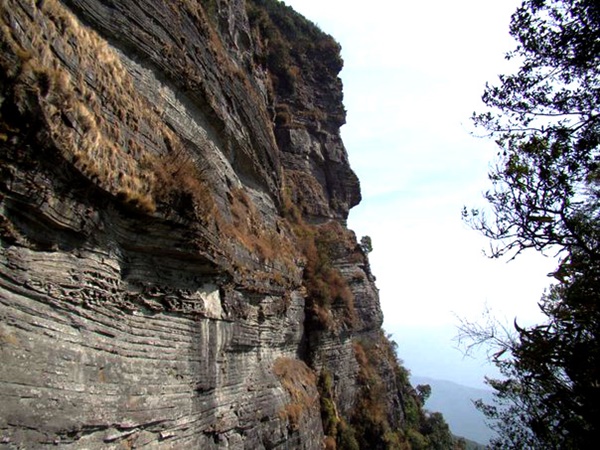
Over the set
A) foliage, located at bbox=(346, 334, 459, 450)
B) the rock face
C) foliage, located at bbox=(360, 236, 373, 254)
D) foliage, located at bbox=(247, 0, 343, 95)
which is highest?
foliage, located at bbox=(247, 0, 343, 95)

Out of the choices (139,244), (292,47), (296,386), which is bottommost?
(296,386)

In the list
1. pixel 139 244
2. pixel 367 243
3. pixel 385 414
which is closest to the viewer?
pixel 139 244

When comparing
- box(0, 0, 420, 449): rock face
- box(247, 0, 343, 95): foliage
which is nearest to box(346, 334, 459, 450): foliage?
box(0, 0, 420, 449): rock face

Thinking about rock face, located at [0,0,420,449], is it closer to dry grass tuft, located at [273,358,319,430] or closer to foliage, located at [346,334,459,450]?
dry grass tuft, located at [273,358,319,430]

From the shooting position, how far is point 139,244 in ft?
30.8

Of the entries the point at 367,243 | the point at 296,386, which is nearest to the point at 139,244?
the point at 296,386

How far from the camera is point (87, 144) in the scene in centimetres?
758

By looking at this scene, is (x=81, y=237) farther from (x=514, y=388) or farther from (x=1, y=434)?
(x=514, y=388)

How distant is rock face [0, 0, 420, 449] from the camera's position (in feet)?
21.1

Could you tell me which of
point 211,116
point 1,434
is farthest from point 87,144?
point 211,116

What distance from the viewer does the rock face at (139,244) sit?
6445 mm

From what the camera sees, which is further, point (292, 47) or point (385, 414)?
point (292, 47)

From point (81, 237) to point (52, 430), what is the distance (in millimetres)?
3028

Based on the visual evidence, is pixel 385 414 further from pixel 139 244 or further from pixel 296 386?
pixel 139 244
